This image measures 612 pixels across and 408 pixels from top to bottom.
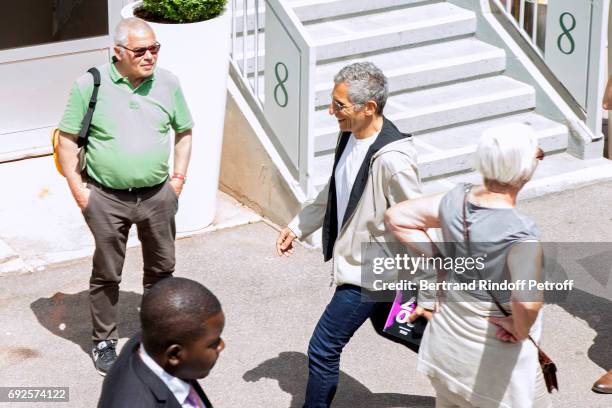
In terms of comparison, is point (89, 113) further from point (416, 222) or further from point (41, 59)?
point (41, 59)

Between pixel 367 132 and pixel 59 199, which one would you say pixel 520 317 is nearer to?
pixel 367 132

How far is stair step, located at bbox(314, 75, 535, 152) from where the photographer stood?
26.9 feet

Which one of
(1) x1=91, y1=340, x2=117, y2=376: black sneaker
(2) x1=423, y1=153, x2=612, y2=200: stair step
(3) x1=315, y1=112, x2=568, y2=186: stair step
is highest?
(3) x1=315, y1=112, x2=568, y2=186: stair step

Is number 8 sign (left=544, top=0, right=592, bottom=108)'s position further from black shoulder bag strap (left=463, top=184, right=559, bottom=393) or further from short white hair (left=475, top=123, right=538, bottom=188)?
short white hair (left=475, top=123, right=538, bottom=188)

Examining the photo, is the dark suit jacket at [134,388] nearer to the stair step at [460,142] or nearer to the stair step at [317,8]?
the stair step at [460,142]

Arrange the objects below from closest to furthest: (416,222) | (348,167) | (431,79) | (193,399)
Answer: (193,399) → (416,222) → (348,167) → (431,79)

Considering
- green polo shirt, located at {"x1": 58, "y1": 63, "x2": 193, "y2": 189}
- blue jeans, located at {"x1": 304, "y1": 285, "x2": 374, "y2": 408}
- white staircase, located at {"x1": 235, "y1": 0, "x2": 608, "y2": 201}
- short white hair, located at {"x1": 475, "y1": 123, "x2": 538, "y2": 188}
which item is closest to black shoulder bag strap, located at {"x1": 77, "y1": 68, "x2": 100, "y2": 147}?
green polo shirt, located at {"x1": 58, "y1": 63, "x2": 193, "y2": 189}

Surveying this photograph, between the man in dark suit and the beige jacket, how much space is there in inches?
69.5

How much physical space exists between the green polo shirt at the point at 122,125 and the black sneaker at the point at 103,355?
88cm

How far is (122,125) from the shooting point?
5500 mm

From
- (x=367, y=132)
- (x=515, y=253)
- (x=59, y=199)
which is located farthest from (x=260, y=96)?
(x=515, y=253)

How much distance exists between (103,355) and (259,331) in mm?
921

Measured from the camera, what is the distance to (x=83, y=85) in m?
5.45

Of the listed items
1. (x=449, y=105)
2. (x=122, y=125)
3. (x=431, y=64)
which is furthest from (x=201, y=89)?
(x=431, y=64)
